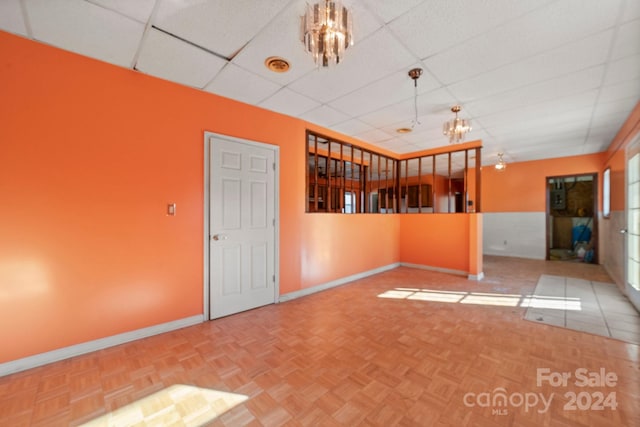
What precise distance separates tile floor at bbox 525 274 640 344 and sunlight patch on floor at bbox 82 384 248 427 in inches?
135

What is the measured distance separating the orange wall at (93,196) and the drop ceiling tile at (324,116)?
1.00 metres

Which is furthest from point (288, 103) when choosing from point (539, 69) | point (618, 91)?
point (618, 91)

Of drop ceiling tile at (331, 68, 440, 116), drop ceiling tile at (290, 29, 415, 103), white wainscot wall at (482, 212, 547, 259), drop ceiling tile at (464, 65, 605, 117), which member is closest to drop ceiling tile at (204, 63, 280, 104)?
drop ceiling tile at (290, 29, 415, 103)

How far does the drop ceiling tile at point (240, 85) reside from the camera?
8.83 feet

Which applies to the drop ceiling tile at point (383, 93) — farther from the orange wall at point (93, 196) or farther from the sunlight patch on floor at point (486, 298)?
the sunlight patch on floor at point (486, 298)

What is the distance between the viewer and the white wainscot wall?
22.9 feet

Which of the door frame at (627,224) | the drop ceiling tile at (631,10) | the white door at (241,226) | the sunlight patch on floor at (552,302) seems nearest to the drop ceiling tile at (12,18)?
the white door at (241,226)

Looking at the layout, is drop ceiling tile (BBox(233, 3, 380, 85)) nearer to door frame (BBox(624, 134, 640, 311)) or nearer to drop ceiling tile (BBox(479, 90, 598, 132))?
drop ceiling tile (BBox(479, 90, 598, 132))

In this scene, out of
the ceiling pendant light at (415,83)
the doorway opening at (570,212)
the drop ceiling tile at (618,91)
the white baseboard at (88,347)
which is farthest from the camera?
the doorway opening at (570,212)

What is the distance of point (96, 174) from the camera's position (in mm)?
2451

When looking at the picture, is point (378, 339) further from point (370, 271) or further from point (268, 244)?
point (370, 271)

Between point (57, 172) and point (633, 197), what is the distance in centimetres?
679

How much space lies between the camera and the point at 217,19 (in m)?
1.95

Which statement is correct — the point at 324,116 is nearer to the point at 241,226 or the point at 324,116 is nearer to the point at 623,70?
the point at 241,226
